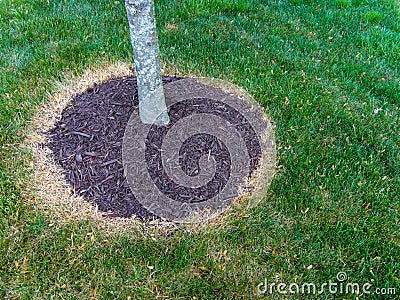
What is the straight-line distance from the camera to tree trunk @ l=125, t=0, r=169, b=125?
3.02 meters

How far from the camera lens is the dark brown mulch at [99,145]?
3080 millimetres

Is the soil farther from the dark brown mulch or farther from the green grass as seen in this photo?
the green grass

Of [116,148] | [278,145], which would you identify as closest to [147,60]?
[116,148]

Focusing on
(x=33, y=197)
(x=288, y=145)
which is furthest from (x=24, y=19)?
(x=288, y=145)

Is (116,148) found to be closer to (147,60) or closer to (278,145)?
(147,60)

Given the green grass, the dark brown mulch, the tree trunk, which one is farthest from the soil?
the green grass

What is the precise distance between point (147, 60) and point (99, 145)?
797 mm

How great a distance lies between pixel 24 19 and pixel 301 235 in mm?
4367

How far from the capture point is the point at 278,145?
141 inches

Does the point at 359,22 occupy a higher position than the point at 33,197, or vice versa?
the point at 359,22

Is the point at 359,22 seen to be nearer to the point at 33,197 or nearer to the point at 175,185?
the point at 175,185

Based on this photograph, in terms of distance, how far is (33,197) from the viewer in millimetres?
3100

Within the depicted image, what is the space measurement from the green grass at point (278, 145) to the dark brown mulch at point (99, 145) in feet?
0.85

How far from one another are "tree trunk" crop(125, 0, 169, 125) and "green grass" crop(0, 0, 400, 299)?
102cm
